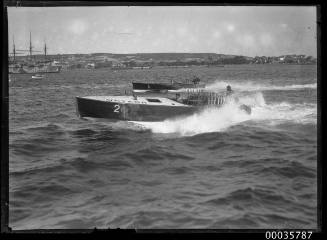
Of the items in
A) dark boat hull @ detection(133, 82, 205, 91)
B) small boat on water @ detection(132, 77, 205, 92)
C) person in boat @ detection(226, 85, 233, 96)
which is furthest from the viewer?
person in boat @ detection(226, 85, 233, 96)

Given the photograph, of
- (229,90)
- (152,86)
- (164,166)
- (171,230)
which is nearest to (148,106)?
(152,86)

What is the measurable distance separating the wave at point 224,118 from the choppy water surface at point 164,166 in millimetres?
106

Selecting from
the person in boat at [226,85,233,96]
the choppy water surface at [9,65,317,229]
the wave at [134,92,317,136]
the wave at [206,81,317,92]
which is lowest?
the choppy water surface at [9,65,317,229]

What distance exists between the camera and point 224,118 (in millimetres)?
19516

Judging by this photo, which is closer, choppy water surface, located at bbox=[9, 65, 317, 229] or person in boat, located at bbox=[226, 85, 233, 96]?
choppy water surface, located at bbox=[9, 65, 317, 229]

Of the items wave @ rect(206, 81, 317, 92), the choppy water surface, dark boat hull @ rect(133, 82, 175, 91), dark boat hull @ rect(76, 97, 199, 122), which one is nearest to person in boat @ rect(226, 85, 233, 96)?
wave @ rect(206, 81, 317, 92)

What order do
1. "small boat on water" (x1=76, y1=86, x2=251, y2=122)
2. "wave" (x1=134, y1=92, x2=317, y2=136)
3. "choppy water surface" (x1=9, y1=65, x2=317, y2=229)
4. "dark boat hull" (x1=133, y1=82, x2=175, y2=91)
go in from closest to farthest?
1. "choppy water surface" (x1=9, y1=65, x2=317, y2=229)
2. "wave" (x1=134, y1=92, x2=317, y2=136)
3. "dark boat hull" (x1=133, y1=82, x2=175, y2=91)
4. "small boat on water" (x1=76, y1=86, x2=251, y2=122)

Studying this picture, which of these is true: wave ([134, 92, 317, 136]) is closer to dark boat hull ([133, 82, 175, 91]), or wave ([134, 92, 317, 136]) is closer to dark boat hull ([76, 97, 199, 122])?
dark boat hull ([76, 97, 199, 122])

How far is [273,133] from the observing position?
15406 millimetres

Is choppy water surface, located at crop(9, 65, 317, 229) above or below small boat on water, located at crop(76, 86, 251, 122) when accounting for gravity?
below

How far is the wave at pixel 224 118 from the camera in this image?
1817cm

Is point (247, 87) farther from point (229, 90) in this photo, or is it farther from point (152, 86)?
point (152, 86)

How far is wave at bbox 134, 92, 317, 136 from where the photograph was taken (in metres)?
18.2

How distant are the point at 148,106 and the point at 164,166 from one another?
6809 mm
